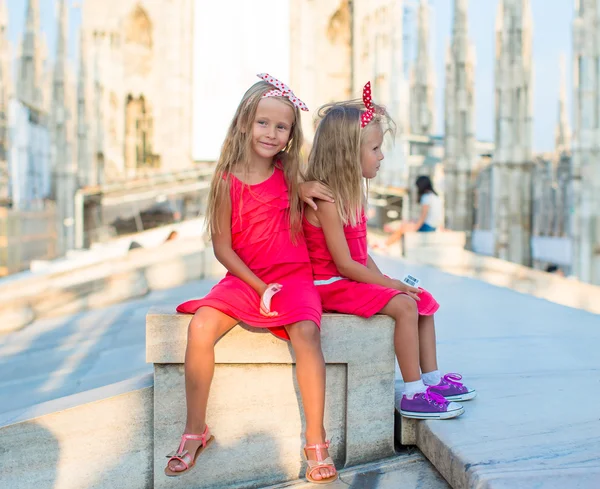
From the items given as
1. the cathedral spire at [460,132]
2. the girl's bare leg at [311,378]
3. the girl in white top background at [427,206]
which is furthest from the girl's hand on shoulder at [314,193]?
the cathedral spire at [460,132]

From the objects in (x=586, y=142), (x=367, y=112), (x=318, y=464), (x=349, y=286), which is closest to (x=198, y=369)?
(x=318, y=464)

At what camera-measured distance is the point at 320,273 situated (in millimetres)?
2551

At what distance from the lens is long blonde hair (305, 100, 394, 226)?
8.16 feet

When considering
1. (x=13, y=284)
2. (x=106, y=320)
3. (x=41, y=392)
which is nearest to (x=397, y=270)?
(x=106, y=320)

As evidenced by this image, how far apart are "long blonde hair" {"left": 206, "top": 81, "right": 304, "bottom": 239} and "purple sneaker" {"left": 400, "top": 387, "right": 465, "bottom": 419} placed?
682 millimetres

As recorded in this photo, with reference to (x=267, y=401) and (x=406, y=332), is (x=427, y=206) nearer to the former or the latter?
(x=406, y=332)

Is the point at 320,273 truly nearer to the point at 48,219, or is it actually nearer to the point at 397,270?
the point at 397,270

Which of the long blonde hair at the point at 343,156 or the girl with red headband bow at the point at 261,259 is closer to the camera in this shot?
the girl with red headband bow at the point at 261,259

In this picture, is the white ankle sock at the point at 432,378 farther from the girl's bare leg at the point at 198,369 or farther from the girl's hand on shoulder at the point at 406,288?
the girl's bare leg at the point at 198,369

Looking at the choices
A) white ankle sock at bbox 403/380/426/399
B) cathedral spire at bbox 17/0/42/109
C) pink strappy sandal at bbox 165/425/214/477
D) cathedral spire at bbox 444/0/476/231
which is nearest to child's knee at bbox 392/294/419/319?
white ankle sock at bbox 403/380/426/399

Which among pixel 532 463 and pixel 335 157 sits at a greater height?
pixel 335 157

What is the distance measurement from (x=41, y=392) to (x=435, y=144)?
25.3 metres

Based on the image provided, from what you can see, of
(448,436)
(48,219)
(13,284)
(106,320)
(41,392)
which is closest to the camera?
(448,436)

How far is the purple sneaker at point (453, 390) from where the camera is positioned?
245cm
